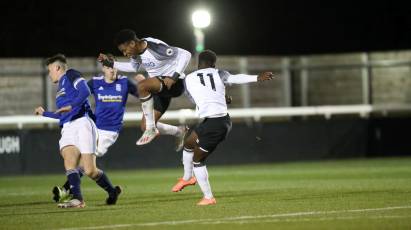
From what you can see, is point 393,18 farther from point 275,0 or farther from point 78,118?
point 78,118

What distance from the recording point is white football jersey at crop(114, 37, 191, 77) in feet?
49.3

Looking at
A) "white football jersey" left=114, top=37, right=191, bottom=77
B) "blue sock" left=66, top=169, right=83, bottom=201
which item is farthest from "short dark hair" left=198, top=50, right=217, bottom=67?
"blue sock" left=66, top=169, right=83, bottom=201

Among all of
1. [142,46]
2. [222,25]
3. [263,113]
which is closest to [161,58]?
[142,46]

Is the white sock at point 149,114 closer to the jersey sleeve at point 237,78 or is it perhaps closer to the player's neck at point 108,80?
the player's neck at point 108,80

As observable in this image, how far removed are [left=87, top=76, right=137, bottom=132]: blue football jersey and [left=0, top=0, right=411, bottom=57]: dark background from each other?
35.3 feet

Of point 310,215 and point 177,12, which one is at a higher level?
point 177,12

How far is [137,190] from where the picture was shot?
17.6 m

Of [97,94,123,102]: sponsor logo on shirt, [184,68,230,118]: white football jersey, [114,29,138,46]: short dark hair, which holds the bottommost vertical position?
[97,94,123,102]: sponsor logo on shirt

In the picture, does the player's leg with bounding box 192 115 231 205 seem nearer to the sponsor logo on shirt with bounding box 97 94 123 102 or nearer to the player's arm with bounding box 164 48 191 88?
the player's arm with bounding box 164 48 191 88

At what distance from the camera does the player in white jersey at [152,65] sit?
14766 mm

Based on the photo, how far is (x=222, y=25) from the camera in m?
29.2

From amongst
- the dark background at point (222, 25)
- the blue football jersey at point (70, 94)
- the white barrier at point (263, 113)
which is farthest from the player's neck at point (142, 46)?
the dark background at point (222, 25)

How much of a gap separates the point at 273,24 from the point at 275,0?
0.72 m

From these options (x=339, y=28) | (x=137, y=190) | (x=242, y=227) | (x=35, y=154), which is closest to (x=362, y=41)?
(x=339, y=28)
